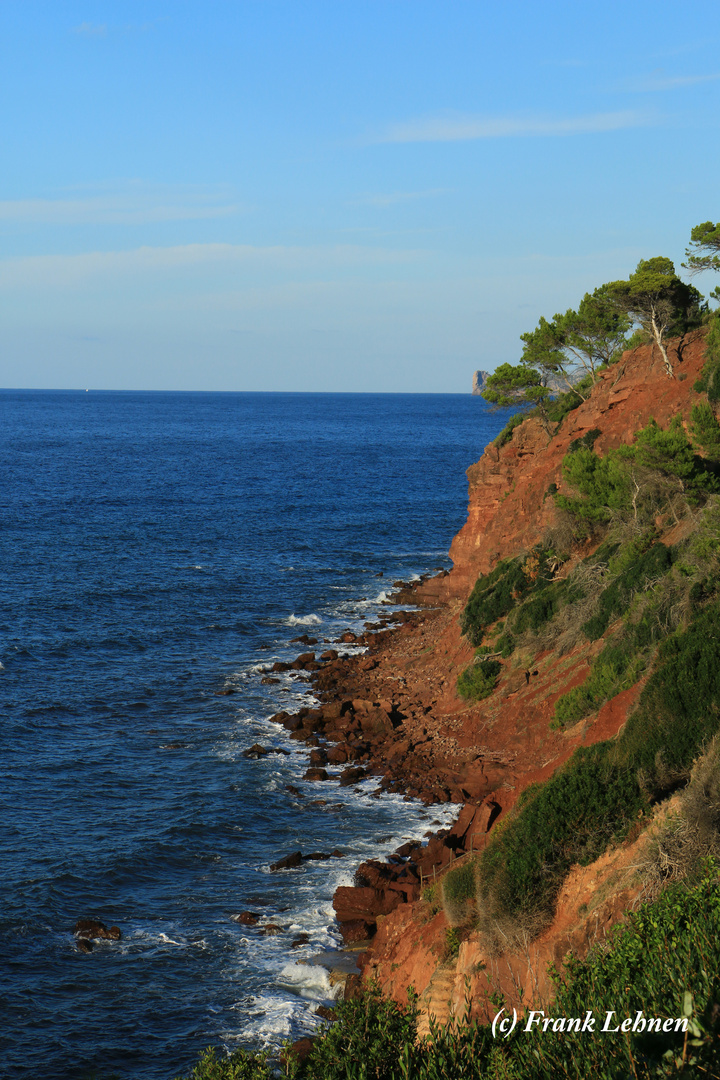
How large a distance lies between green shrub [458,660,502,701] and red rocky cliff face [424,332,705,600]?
7135 millimetres

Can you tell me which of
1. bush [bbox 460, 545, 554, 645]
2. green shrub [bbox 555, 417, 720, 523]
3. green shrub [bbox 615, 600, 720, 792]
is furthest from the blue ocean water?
green shrub [bbox 555, 417, 720, 523]

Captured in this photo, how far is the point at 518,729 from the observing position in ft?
104

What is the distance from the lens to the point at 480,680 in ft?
116

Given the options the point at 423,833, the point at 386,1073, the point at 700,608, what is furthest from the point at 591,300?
the point at 386,1073

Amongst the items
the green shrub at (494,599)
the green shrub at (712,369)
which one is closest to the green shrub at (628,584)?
the green shrub at (712,369)

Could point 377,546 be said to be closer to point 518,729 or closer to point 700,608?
point 518,729

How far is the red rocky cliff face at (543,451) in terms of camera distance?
36.1 m

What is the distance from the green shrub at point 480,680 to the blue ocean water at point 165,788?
19.9 ft

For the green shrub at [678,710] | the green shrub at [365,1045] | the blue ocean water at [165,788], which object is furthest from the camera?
the blue ocean water at [165,788]

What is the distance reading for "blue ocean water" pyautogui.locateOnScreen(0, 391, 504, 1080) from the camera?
21.1m

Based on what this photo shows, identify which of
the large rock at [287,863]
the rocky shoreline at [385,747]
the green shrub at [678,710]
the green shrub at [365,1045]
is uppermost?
the green shrub at [678,710]

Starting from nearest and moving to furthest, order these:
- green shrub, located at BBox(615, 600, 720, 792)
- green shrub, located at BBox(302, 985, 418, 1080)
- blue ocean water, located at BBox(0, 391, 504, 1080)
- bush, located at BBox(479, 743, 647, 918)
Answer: green shrub, located at BBox(302, 985, 418, 1080) < bush, located at BBox(479, 743, 647, 918) < green shrub, located at BBox(615, 600, 720, 792) < blue ocean water, located at BBox(0, 391, 504, 1080)

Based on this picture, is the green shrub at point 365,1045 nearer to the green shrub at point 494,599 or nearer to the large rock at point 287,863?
the large rock at point 287,863

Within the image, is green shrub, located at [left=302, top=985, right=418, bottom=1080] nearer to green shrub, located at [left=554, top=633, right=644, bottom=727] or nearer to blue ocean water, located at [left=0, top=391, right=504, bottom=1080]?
blue ocean water, located at [left=0, top=391, right=504, bottom=1080]
